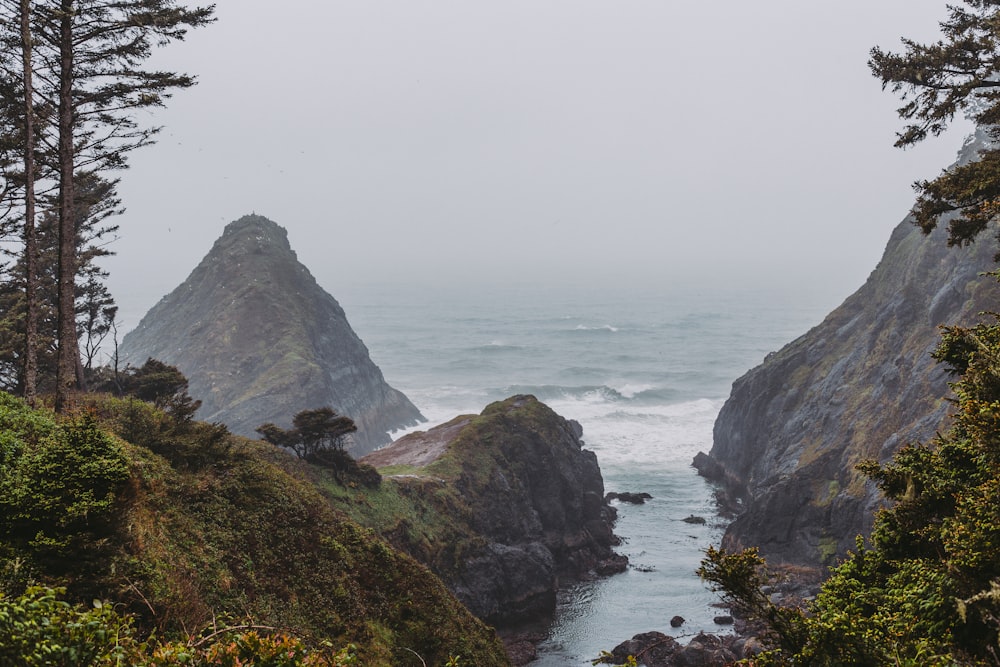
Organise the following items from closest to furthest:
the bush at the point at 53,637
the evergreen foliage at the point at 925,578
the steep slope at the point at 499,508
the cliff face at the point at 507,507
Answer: the bush at the point at 53,637 < the evergreen foliage at the point at 925,578 < the steep slope at the point at 499,508 < the cliff face at the point at 507,507

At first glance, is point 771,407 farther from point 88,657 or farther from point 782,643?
point 88,657

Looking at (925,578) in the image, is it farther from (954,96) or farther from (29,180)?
(29,180)

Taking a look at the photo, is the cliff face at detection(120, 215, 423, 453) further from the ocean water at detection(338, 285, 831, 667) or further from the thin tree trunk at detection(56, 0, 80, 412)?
the thin tree trunk at detection(56, 0, 80, 412)

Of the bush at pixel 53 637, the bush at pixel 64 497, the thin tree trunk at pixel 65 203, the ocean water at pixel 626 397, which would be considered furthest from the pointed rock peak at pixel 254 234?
the bush at pixel 53 637

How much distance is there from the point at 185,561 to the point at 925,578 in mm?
16885

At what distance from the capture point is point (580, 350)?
496ft

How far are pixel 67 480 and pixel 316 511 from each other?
46.7 ft

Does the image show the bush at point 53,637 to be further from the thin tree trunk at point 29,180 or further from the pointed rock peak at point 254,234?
the pointed rock peak at point 254,234

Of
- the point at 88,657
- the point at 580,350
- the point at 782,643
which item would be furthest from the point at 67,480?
the point at 580,350

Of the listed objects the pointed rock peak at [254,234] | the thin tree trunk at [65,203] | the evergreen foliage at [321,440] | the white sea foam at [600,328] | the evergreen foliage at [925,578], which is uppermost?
the pointed rock peak at [254,234]

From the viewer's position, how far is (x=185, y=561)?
16.4m

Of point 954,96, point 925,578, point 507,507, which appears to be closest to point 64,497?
point 925,578

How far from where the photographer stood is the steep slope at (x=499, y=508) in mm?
37656

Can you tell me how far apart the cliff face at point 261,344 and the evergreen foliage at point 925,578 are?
69.8 m
